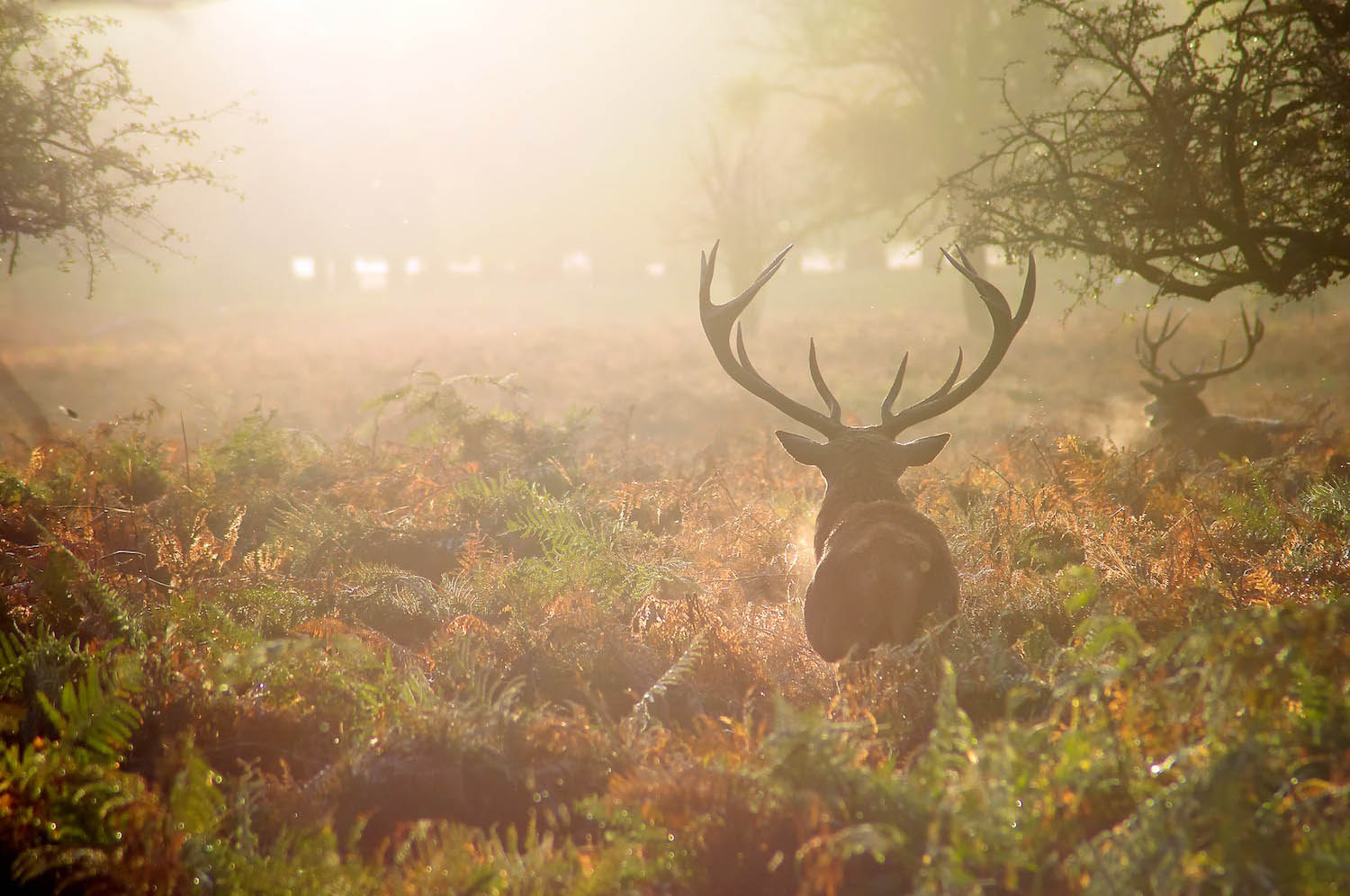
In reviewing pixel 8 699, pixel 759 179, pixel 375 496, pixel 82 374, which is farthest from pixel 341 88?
pixel 8 699

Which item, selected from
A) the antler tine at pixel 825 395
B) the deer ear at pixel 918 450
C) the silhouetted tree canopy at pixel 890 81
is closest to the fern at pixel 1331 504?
the deer ear at pixel 918 450

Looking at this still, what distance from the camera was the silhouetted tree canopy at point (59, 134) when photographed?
30.1 ft

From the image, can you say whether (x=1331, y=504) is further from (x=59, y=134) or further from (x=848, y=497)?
(x=59, y=134)

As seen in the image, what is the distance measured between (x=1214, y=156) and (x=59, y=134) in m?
12.5

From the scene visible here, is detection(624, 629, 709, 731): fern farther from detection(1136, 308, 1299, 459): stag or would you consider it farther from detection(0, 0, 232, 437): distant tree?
detection(0, 0, 232, 437): distant tree

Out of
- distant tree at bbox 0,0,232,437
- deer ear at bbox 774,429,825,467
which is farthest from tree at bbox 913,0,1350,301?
distant tree at bbox 0,0,232,437

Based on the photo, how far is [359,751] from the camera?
3.68 meters

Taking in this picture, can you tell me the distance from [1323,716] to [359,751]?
3.80 m

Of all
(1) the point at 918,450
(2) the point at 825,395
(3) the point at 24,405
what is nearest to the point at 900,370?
(1) the point at 918,450

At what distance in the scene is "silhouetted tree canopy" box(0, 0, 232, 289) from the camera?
9.18 metres

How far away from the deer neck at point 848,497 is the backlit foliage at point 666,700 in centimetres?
64

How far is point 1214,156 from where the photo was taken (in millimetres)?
7082

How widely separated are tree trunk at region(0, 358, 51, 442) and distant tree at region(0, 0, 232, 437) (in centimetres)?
24

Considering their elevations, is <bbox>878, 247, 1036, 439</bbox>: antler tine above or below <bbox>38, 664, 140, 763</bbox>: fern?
above
